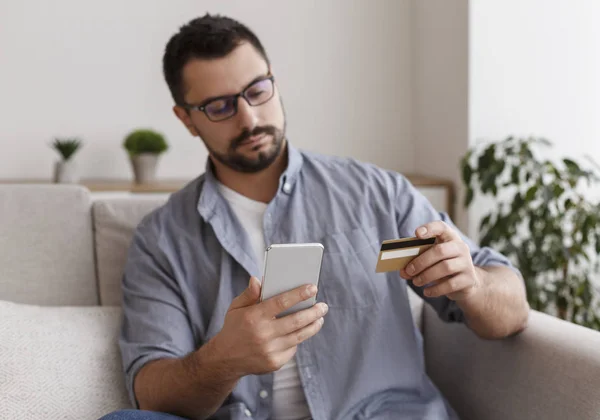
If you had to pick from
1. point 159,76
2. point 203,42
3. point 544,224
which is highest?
point 203,42

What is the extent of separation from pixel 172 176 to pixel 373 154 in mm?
898

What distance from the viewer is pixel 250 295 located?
109 cm

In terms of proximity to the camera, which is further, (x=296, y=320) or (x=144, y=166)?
(x=144, y=166)

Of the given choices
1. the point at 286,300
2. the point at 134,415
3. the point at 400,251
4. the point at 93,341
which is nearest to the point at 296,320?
the point at 286,300

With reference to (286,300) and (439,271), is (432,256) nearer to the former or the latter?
(439,271)

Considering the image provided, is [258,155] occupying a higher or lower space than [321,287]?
higher

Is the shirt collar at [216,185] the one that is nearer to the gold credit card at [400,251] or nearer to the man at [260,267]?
the man at [260,267]

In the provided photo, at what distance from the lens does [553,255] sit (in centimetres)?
225

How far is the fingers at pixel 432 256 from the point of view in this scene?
3.77 feet

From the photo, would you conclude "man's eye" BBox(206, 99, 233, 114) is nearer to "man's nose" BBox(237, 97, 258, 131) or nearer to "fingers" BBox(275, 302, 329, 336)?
"man's nose" BBox(237, 97, 258, 131)

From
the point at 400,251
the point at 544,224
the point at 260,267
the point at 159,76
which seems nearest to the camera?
the point at 400,251

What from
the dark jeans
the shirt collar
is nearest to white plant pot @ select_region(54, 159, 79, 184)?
the shirt collar

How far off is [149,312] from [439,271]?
0.58 m

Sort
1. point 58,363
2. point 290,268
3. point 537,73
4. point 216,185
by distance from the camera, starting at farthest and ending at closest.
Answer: point 537,73 < point 216,185 < point 58,363 < point 290,268
